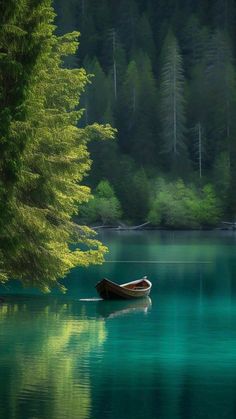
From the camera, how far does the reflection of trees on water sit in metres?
24.0

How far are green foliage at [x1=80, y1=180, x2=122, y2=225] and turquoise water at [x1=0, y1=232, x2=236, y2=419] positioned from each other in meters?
98.7

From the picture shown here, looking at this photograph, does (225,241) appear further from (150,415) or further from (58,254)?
(150,415)

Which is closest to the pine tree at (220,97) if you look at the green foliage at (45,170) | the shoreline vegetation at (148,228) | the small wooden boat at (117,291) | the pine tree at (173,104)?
the pine tree at (173,104)

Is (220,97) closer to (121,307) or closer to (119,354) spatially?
(121,307)

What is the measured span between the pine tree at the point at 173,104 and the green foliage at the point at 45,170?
404ft

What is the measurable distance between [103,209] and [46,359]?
421 feet

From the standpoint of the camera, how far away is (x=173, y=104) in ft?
546

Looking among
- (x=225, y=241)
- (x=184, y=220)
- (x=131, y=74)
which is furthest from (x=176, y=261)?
(x=131, y=74)

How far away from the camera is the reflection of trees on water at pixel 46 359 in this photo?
23953 mm

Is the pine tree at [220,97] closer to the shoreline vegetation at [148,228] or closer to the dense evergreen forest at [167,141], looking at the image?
the dense evergreen forest at [167,141]

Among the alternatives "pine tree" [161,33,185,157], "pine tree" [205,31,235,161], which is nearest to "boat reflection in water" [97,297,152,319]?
"pine tree" [161,33,185,157]

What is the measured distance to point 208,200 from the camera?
527ft

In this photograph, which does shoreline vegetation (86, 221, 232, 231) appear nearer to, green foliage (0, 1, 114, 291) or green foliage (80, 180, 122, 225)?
green foliage (80, 180, 122, 225)

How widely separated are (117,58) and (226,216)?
45.8m
